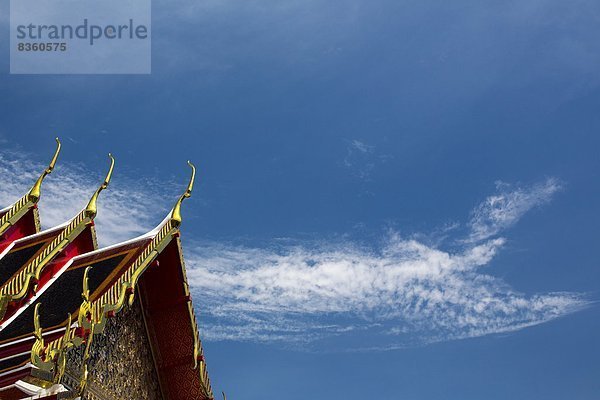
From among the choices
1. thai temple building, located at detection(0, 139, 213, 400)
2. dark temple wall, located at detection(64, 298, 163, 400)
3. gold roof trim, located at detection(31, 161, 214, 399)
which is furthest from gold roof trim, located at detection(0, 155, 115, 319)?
dark temple wall, located at detection(64, 298, 163, 400)

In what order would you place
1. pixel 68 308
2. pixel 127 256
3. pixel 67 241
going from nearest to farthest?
pixel 68 308, pixel 127 256, pixel 67 241

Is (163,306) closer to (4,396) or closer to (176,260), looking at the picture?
(176,260)

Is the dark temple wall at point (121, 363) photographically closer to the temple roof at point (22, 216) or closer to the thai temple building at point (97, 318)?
the thai temple building at point (97, 318)

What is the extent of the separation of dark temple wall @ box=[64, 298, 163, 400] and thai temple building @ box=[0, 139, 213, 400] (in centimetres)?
1

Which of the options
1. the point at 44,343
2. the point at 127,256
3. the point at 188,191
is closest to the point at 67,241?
the point at 127,256

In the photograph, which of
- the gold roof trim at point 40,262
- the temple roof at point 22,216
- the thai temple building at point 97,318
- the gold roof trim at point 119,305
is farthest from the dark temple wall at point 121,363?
the temple roof at point 22,216

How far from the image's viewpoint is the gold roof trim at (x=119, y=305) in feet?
19.0

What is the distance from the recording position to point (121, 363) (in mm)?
7629

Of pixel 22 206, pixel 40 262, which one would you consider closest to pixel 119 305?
pixel 40 262

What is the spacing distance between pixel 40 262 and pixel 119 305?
1386 millimetres

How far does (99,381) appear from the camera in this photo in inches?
271

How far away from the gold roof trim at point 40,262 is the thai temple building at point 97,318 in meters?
0.01

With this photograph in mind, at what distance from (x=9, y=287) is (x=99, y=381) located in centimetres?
145

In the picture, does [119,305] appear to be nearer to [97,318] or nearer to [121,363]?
[97,318]
